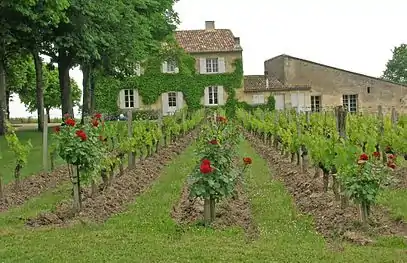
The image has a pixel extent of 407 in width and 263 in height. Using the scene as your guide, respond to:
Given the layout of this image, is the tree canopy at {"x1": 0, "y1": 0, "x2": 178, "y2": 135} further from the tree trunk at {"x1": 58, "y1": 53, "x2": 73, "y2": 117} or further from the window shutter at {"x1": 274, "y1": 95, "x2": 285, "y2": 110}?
the window shutter at {"x1": 274, "y1": 95, "x2": 285, "y2": 110}

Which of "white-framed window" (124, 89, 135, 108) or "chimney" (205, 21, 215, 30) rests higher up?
"chimney" (205, 21, 215, 30)

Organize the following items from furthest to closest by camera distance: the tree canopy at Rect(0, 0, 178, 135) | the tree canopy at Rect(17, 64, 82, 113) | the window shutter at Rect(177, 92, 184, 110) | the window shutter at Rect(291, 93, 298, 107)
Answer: the tree canopy at Rect(17, 64, 82, 113)
the window shutter at Rect(291, 93, 298, 107)
the window shutter at Rect(177, 92, 184, 110)
the tree canopy at Rect(0, 0, 178, 135)

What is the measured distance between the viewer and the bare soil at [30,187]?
11.2 m

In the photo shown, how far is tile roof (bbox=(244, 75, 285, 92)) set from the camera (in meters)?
49.7

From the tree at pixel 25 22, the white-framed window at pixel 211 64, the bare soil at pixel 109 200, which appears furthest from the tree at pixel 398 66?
the bare soil at pixel 109 200

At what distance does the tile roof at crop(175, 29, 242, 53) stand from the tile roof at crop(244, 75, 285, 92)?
9.97ft

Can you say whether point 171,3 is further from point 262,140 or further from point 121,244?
point 121,244

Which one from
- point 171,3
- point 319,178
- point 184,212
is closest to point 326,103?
point 171,3

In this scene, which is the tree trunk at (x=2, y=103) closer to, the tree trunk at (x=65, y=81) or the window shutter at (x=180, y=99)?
the tree trunk at (x=65, y=81)

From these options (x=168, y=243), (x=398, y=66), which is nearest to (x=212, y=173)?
(x=168, y=243)

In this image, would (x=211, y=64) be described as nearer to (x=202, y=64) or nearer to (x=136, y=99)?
(x=202, y=64)

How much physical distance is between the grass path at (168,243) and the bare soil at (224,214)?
15 cm

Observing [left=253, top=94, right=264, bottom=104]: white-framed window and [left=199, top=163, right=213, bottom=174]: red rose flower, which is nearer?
[left=199, top=163, right=213, bottom=174]: red rose flower

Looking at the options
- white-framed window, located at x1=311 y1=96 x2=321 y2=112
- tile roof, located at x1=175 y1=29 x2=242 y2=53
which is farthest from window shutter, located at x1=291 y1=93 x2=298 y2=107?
tile roof, located at x1=175 y1=29 x2=242 y2=53
